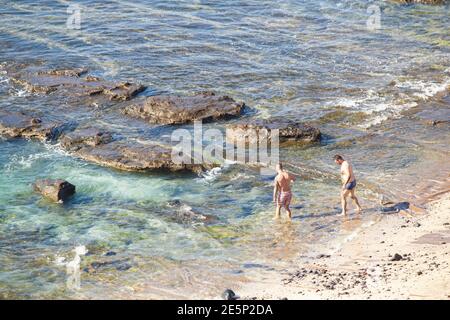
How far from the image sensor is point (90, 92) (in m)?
24.7

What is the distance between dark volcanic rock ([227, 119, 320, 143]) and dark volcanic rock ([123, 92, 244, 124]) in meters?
1.49

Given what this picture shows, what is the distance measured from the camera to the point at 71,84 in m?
25.5

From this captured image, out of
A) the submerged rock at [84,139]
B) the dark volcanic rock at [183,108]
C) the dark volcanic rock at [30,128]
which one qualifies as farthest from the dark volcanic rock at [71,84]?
the submerged rock at [84,139]

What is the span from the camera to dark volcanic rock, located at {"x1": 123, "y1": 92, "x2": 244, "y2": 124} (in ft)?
73.4

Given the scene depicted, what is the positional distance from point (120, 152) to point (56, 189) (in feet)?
9.03

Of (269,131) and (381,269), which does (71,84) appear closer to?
(269,131)

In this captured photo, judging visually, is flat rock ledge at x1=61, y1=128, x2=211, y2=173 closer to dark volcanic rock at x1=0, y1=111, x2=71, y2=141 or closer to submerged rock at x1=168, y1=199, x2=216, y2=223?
dark volcanic rock at x1=0, y1=111, x2=71, y2=141

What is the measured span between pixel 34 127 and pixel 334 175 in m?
9.66

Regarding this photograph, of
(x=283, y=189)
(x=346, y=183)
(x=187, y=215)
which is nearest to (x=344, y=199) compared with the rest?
(x=346, y=183)

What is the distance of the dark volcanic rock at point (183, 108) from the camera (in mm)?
22359

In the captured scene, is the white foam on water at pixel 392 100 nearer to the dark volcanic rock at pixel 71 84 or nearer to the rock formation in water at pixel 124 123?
the rock formation in water at pixel 124 123

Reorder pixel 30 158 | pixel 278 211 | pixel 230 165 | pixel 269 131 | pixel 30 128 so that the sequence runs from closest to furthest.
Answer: pixel 278 211 → pixel 230 165 → pixel 30 158 → pixel 269 131 → pixel 30 128

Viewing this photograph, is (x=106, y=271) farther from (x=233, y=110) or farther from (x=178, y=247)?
(x=233, y=110)

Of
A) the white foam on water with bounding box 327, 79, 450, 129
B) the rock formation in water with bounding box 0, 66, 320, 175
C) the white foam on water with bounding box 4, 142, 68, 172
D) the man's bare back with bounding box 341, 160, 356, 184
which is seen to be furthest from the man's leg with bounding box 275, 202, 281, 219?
the white foam on water with bounding box 4, 142, 68, 172
